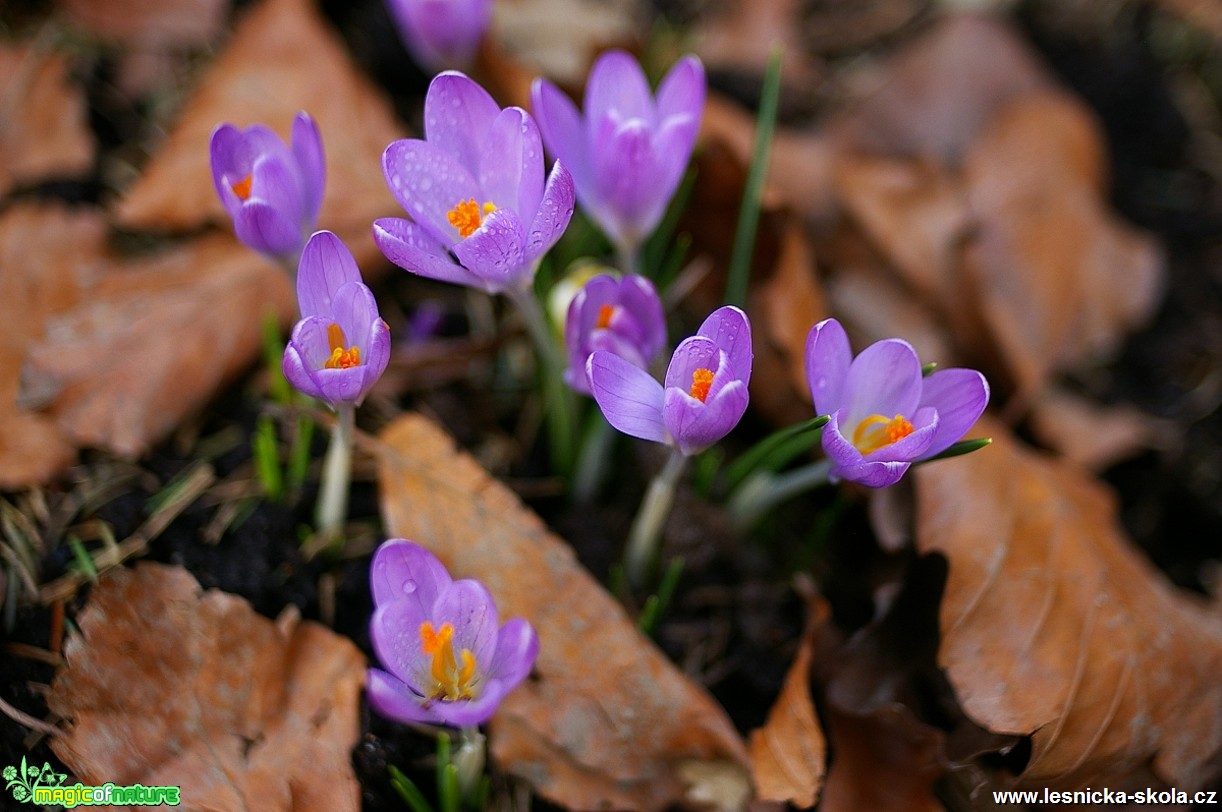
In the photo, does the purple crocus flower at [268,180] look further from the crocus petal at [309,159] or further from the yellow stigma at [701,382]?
the yellow stigma at [701,382]

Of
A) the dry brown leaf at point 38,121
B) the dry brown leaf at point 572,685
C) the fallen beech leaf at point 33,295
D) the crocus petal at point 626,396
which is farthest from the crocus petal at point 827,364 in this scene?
the dry brown leaf at point 38,121

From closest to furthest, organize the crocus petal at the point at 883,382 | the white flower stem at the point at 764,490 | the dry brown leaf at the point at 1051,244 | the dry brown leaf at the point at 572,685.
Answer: the crocus petal at the point at 883,382 → the dry brown leaf at the point at 572,685 → the white flower stem at the point at 764,490 → the dry brown leaf at the point at 1051,244

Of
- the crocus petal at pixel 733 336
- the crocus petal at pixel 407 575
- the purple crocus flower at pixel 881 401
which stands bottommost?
the crocus petal at pixel 407 575

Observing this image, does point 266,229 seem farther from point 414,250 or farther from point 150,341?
point 150,341

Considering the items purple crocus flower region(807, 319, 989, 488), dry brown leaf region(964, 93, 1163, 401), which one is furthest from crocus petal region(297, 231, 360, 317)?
dry brown leaf region(964, 93, 1163, 401)

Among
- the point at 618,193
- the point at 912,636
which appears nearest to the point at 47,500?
the point at 618,193

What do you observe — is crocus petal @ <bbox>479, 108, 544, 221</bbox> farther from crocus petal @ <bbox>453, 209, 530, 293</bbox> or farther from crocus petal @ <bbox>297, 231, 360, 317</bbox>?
crocus petal @ <bbox>297, 231, 360, 317</bbox>

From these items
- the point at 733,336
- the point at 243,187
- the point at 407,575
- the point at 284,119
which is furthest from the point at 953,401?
the point at 284,119
